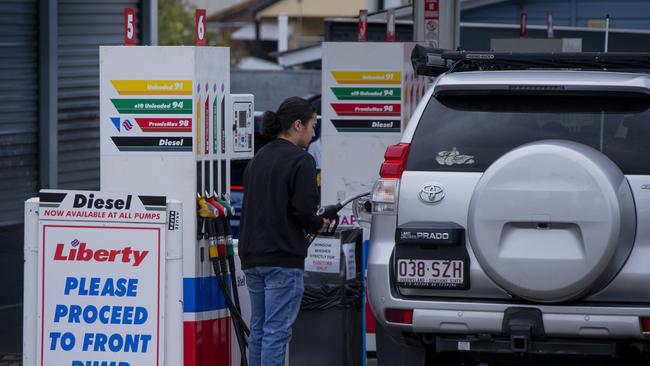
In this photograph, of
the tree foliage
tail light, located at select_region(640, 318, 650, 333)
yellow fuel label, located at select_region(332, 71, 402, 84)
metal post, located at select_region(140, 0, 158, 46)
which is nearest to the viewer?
tail light, located at select_region(640, 318, 650, 333)

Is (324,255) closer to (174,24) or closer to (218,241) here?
(218,241)

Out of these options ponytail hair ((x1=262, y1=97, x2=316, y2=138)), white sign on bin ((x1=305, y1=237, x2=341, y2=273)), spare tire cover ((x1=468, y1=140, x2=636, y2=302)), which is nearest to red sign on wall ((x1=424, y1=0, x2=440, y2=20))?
white sign on bin ((x1=305, y1=237, x2=341, y2=273))

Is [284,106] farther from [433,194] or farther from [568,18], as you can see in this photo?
[568,18]

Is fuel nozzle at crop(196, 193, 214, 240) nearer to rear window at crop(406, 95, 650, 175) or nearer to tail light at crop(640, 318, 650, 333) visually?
rear window at crop(406, 95, 650, 175)

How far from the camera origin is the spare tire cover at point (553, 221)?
6.03 meters

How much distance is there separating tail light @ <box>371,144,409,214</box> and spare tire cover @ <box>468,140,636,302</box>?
0.52 metres

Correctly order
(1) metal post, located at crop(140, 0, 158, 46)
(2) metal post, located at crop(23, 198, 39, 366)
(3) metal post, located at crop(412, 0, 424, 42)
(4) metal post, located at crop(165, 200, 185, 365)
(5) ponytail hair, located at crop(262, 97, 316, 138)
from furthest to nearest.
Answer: (1) metal post, located at crop(140, 0, 158, 46) → (3) metal post, located at crop(412, 0, 424, 42) → (5) ponytail hair, located at crop(262, 97, 316, 138) → (2) metal post, located at crop(23, 198, 39, 366) → (4) metal post, located at crop(165, 200, 185, 365)

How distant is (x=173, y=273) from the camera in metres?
6.77

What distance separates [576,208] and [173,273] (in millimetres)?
2253

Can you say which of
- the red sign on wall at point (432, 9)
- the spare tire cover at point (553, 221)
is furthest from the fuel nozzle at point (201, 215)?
the red sign on wall at point (432, 9)

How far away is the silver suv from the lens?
19.9ft

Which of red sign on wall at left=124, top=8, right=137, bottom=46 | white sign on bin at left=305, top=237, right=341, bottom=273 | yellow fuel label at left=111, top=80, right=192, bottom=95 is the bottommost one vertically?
white sign on bin at left=305, top=237, right=341, bottom=273

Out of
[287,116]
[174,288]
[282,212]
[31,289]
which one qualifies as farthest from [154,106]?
[31,289]

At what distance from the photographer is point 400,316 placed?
21.1ft
